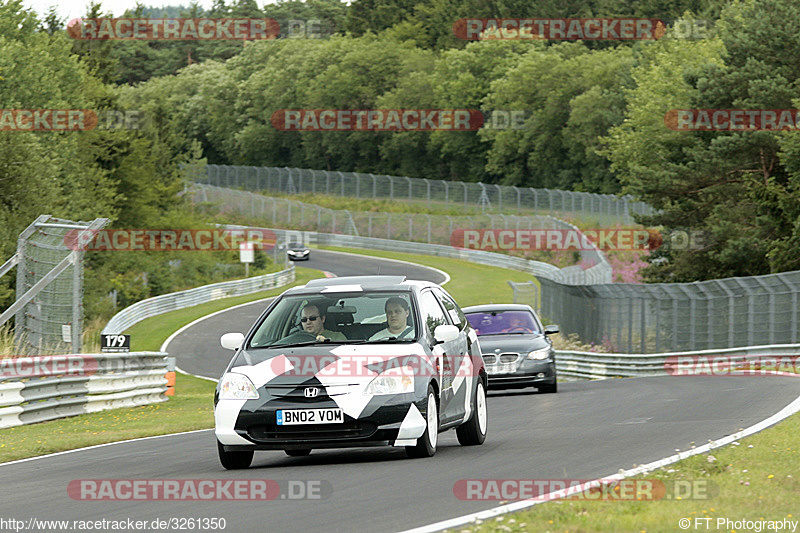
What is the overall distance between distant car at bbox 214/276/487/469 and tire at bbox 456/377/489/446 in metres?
0.42

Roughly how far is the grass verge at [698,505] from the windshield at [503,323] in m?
13.0

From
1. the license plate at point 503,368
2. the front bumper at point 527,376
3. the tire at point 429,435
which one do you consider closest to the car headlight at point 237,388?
the tire at point 429,435

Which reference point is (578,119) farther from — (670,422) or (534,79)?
(670,422)

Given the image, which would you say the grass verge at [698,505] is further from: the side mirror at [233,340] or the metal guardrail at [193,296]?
the metal guardrail at [193,296]

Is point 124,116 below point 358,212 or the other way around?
the other way around

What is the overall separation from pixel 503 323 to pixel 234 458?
42.4ft

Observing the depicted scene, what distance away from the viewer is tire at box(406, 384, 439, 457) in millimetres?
10805

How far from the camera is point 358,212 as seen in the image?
9062 centimetres

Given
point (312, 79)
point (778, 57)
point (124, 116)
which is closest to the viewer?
point (778, 57)

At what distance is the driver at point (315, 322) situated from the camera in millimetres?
11414

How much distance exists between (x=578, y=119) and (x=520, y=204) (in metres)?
19.9

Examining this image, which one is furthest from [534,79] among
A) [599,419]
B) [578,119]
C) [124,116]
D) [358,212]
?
[599,419]

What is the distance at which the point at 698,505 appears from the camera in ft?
25.3

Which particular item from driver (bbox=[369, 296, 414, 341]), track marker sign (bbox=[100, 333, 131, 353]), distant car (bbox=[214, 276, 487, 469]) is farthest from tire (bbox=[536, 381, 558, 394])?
driver (bbox=[369, 296, 414, 341])
